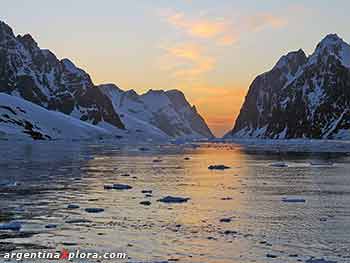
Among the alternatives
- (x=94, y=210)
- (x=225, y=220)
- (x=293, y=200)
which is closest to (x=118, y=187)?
(x=94, y=210)

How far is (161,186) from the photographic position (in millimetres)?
38000

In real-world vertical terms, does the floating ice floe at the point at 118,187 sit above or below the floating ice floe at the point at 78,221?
above

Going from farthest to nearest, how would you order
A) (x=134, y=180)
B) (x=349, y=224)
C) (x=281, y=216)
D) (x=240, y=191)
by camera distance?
1. (x=134, y=180)
2. (x=240, y=191)
3. (x=281, y=216)
4. (x=349, y=224)

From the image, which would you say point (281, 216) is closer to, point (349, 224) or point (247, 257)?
point (349, 224)

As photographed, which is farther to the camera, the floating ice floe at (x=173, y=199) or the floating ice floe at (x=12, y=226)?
the floating ice floe at (x=173, y=199)

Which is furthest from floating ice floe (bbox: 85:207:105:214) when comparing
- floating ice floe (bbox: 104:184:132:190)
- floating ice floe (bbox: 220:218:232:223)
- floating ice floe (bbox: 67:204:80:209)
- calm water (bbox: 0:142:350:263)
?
floating ice floe (bbox: 104:184:132:190)

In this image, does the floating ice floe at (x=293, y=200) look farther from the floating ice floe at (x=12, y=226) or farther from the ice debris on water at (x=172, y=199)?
the floating ice floe at (x=12, y=226)

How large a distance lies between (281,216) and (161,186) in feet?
44.9

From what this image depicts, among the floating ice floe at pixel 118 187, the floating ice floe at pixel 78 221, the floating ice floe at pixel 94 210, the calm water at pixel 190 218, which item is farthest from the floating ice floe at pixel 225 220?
the floating ice floe at pixel 118 187

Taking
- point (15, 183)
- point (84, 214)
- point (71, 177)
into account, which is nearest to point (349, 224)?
point (84, 214)

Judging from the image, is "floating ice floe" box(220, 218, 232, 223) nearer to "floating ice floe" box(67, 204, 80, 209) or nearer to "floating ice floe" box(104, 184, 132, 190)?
"floating ice floe" box(67, 204, 80, 209)

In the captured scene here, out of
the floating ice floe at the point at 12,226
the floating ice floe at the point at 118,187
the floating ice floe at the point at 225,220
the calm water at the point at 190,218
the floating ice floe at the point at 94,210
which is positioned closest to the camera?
the calm water at the point at 190,218

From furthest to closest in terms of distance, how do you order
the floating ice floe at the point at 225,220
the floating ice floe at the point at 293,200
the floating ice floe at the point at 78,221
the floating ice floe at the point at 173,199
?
the floating ice floe at the point at 293,200 < the floating ice floe at the point at 173,199 < the floating ice floe at the point at 225,220 < the floating ice floe at the point at 78,221

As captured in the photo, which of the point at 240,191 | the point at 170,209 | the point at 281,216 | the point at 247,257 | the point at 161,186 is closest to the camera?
the point at 247,257
